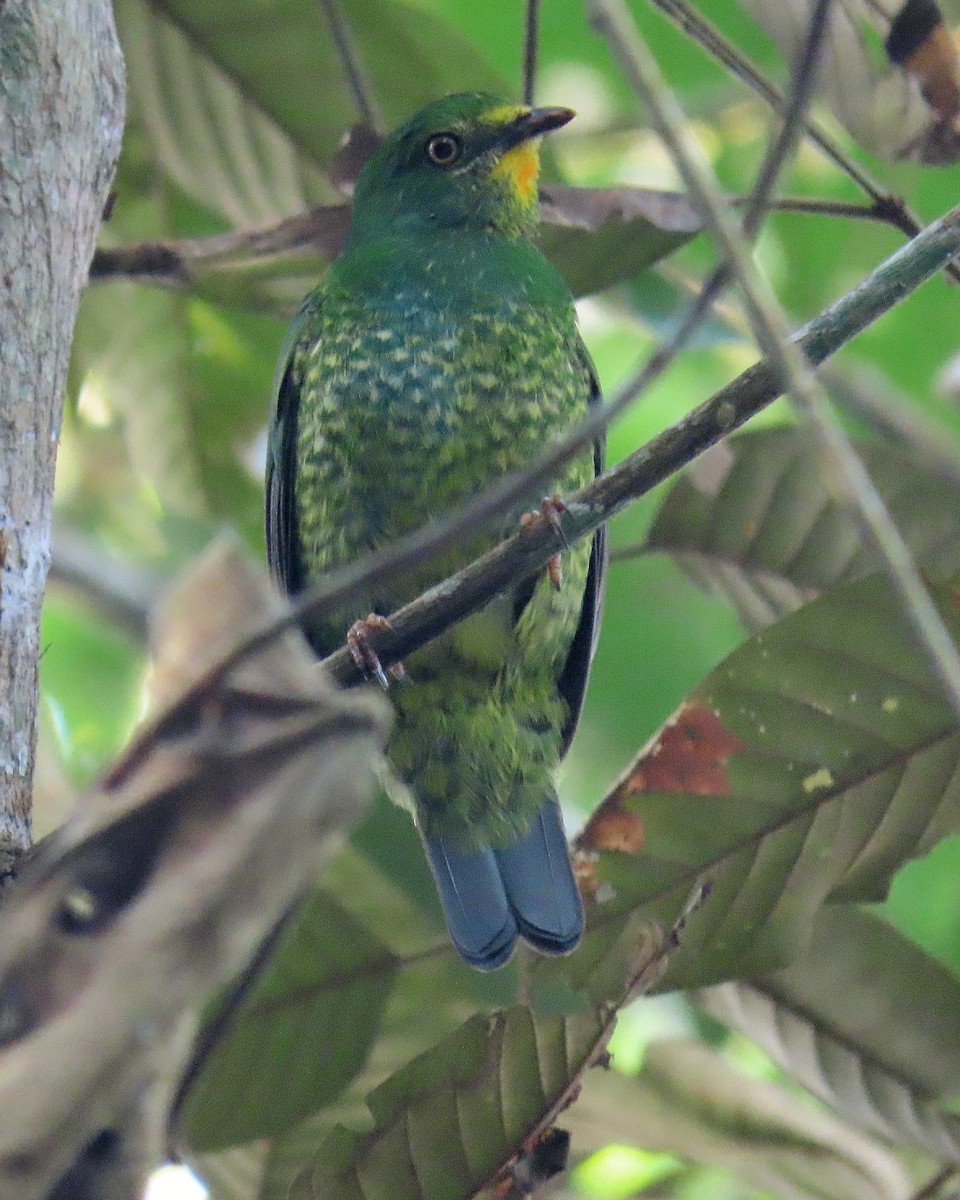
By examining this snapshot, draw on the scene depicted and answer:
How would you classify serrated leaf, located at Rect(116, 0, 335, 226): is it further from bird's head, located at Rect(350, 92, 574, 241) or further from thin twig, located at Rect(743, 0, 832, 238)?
thin twig, located at Rect(743, 0, 832, 238)

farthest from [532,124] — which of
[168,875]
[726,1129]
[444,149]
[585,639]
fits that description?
[168,875]

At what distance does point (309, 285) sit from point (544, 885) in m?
1.58

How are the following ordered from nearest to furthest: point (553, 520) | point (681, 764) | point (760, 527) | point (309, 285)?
point (553, 520)
point (681, 764)
point (760, 527)
point (309, 285)

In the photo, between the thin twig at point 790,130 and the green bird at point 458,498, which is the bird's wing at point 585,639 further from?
the thin twig at point 790,130

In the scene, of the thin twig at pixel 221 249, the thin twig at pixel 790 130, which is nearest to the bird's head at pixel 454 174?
the thin twig at pixel 221 249

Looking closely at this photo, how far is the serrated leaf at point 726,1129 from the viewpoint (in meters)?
3.04

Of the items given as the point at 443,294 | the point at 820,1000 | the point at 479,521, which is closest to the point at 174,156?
the point at 443,294

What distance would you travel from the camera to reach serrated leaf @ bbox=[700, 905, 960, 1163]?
2.95m

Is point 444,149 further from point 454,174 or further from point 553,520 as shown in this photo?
point 553,520

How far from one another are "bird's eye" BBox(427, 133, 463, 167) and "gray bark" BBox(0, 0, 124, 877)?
5.56 feet

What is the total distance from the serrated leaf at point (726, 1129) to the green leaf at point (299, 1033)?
460 mm

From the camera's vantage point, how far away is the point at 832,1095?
2949mm

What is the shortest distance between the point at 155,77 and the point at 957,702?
2929 millimetres

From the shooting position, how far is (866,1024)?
9.94 feet
